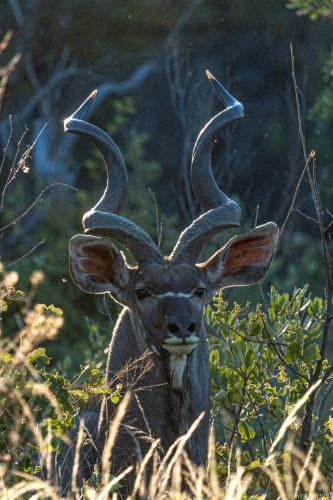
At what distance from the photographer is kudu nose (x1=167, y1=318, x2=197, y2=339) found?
19.6ft

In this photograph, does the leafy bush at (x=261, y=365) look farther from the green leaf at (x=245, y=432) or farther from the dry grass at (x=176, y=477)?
the dry grass at (x=176, y=477)

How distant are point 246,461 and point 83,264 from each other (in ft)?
4.11

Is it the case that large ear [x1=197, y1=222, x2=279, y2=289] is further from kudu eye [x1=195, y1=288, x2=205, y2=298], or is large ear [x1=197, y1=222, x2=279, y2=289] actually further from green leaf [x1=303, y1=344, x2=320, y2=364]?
green leaf [x1=303, y1=344, x2=320, y2=364]

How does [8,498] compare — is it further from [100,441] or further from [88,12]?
[88,12]

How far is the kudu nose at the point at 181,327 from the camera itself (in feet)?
19.6

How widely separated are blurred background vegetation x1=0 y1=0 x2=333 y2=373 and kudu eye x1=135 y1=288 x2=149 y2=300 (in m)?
5.82

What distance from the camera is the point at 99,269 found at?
6.68m

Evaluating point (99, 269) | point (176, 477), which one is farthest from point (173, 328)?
point (176, 477)

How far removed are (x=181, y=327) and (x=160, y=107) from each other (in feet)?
39.7

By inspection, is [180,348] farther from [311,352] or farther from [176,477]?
[176,477]

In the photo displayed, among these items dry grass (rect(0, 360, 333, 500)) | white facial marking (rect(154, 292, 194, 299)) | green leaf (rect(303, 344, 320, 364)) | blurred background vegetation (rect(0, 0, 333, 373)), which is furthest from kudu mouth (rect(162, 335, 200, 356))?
blurred background vegetation (rect(0, 0, 333, 373))

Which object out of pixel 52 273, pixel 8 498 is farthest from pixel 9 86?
pixel 8 498

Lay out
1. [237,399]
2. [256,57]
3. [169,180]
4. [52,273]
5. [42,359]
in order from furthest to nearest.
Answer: [256,57] < [169,180] < [52,273] < [237,399] < [42,359]

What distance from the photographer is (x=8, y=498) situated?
14.0 feet
